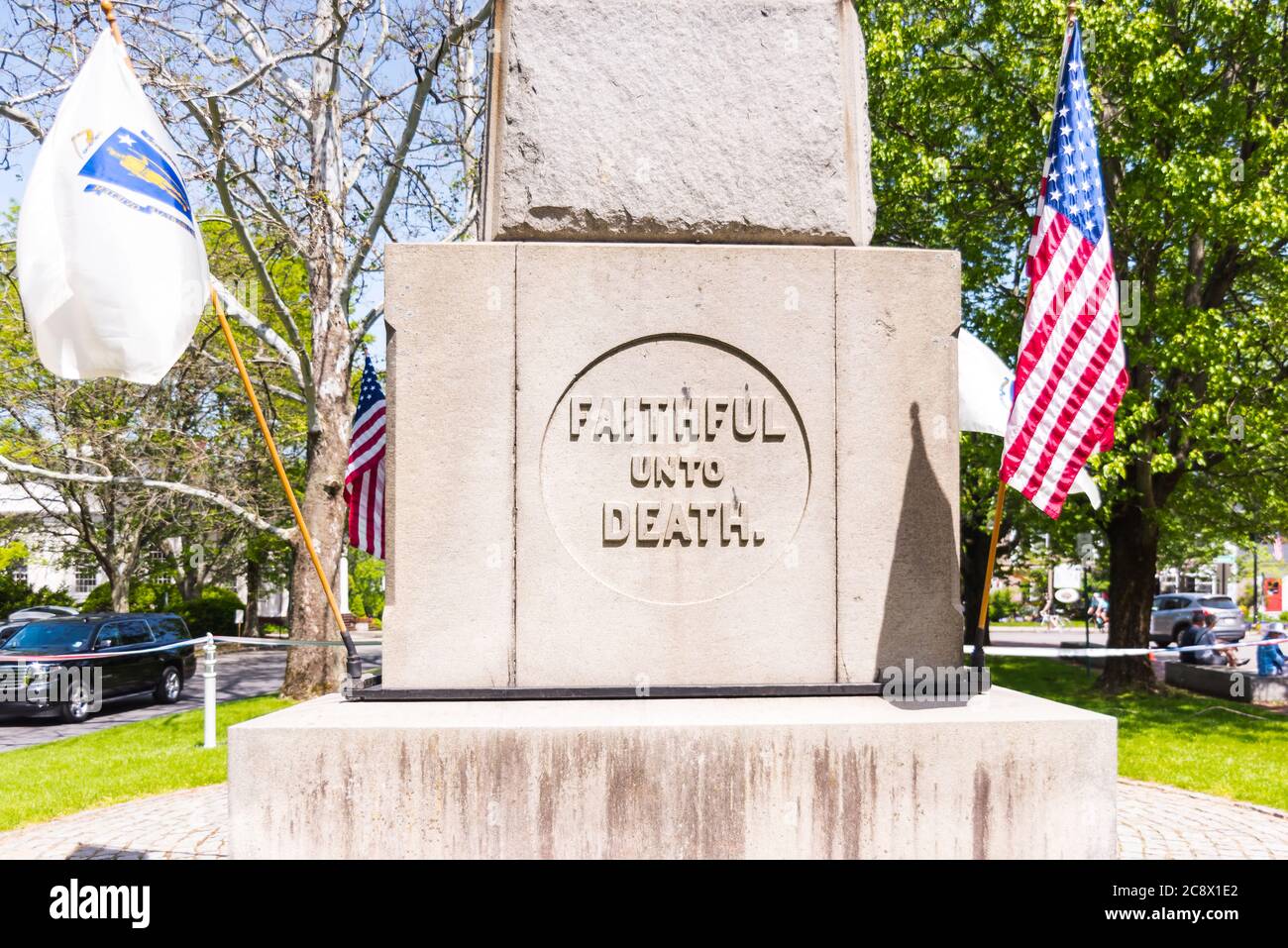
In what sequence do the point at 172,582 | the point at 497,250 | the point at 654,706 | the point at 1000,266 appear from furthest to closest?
the point at 172,582
the point at 1000,266
the point at 497,250
the point at 654,706

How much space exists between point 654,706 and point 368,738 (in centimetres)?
129

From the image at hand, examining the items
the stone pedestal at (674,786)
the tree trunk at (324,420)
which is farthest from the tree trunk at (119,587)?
the stone pedestal at (674,786)

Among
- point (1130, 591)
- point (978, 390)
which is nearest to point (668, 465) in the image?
point (978, 390)

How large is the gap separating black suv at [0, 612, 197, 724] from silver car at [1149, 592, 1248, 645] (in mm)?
31543

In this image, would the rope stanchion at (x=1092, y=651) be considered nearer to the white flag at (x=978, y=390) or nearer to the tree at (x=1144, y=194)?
the white flag at (x=978, y=390)

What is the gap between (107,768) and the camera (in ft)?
36.8

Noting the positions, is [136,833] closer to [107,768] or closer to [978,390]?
[107,768]

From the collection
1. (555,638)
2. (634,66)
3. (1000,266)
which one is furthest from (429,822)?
(1000,266)

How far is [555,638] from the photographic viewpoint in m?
4.89

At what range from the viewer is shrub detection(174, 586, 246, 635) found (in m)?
36.1

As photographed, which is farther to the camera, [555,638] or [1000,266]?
[1000,266]

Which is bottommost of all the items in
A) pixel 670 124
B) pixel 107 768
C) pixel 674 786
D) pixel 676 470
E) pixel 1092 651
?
pixel 107 768

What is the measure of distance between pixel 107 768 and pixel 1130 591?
16.7 meters

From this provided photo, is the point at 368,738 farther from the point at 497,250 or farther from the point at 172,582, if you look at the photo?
the point at 172,582
